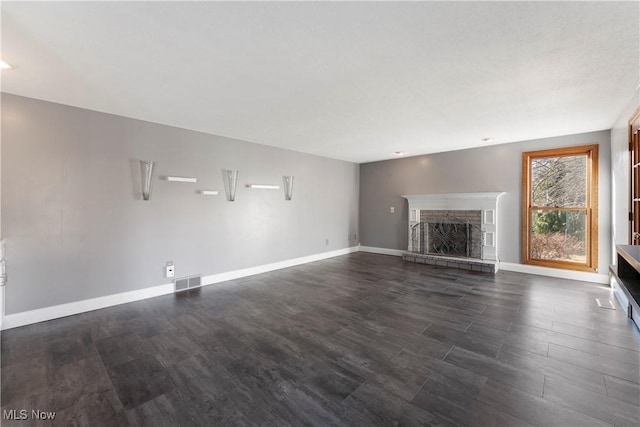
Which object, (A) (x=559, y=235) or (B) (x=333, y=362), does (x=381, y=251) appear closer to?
(A) (x=559, y=235)

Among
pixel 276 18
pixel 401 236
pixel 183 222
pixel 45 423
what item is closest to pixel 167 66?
pixel 276 18

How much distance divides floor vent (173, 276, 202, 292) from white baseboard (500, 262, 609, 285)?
19.0ft

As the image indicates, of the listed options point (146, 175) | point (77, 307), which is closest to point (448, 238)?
point (146, 175)

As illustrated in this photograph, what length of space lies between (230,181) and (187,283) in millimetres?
1812

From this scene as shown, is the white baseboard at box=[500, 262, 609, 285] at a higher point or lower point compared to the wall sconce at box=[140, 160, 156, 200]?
lower

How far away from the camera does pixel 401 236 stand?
684cm

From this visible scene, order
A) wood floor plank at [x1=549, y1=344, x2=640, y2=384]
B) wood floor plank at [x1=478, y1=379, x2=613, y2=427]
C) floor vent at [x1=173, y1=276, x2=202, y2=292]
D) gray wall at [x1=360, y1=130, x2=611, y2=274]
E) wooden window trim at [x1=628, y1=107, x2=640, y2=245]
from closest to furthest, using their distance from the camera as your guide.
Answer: wood floor plank at [x1=478, y1=379, x2=613, y2=427] → wood floor plank at [x1=549, y1=344, x2=640, y2=384] → wooden window trim at [x1=628, y1=107, x2=640, y2=245] → floor vent at [x1=173, y1=276, x2=202, y2=292] → gray wall at [x1=360, y1=130, x2=611, y2=274]

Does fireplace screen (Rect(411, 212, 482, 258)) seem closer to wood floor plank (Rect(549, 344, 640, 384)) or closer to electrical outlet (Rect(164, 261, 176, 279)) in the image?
wood floor plank (Rect(549, 344, 640, 384))

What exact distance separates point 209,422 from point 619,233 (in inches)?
216

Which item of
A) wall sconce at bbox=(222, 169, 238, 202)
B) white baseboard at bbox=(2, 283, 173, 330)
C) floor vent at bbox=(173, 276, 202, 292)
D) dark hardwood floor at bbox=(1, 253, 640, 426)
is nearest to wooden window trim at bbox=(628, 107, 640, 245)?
dark hardwood floor at bbox=(1, 253, 640, 426)

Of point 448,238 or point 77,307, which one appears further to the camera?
point 448,238

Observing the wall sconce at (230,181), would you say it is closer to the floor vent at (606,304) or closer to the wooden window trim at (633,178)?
the wooden window trim at (633,178)

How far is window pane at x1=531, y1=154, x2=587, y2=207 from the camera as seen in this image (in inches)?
183

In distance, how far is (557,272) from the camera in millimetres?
4777
